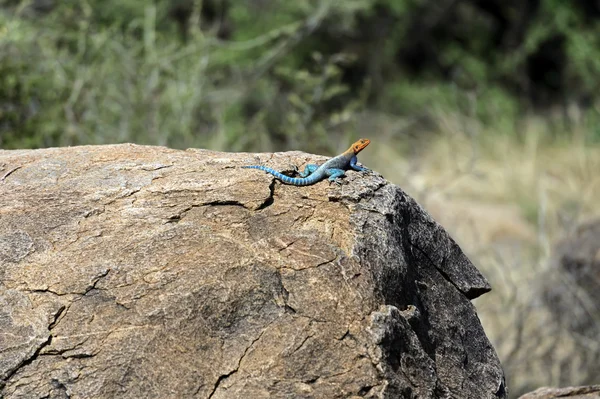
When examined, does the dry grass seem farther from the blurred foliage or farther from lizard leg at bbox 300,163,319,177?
lizard leg at bbox 300,163,319,177

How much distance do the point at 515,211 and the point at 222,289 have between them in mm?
9997

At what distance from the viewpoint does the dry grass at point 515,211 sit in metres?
6.43

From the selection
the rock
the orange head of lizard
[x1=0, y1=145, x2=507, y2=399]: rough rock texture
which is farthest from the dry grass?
[x1=0, y1=145, x2=507, y2=399]: rough rock texture

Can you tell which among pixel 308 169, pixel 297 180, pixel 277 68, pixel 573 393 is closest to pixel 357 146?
pixel 308 169

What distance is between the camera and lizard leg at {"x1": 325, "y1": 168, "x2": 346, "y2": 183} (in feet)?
11.0

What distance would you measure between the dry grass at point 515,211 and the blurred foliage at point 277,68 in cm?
76

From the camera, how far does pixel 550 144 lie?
14.7 meters

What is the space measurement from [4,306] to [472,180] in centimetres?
1115

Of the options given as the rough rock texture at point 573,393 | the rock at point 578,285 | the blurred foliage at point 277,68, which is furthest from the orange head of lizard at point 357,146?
the blurred foliage at point 277,68

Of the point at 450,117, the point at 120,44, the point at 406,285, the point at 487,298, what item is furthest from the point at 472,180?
the point at 406,285

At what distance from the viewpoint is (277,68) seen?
9031 millimetres

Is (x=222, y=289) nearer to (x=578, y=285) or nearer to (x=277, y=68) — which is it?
(x=578, y=285)

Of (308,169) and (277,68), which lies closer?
(308,169)

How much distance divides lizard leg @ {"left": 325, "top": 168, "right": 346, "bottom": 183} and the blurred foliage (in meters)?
4.05
